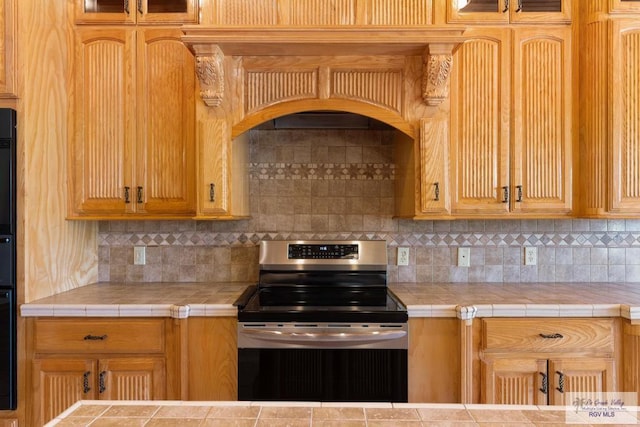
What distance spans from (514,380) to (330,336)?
32.6 inches

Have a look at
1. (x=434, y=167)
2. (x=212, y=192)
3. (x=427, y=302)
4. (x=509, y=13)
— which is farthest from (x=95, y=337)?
(x=509, y=13)

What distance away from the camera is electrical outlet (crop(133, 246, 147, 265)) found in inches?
99.6

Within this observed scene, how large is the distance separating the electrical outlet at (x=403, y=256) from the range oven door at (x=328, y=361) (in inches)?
28.4

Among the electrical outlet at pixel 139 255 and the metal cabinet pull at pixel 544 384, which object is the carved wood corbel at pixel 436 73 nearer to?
the metal cabinet pull at pixel 544 384

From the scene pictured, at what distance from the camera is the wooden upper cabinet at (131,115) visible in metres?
2.20

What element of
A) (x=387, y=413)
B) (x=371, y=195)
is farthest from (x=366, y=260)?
(x=387, y=413)

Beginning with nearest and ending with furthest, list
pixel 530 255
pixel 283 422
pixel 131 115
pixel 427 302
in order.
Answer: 1. pixel 283 422
2. pixel 427 302
3. pixel 131 115
4. pixel 530 255

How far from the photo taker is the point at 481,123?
7.10 ft

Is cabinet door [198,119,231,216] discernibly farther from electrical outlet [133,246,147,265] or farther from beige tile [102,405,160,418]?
beige tile [102,405,160,418]

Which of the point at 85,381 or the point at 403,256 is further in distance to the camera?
the point at 403,256

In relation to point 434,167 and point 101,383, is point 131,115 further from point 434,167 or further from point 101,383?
point 434,167

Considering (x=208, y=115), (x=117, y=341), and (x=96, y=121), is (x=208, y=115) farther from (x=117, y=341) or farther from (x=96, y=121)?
(x=117, y=341)

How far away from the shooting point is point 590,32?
2.13 meters

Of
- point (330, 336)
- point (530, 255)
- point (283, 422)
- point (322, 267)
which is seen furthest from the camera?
point (530, 255)
